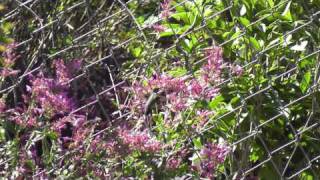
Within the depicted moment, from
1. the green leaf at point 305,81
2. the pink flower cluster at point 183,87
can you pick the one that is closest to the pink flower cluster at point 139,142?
the pink flower cluster at point 183,87

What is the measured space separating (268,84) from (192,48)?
268mm

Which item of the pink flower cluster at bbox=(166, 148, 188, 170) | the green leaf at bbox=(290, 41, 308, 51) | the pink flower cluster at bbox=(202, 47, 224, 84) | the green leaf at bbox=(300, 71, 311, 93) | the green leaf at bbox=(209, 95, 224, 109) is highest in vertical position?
the pink flower cluster at bbox=(202, 47, 224, 84)

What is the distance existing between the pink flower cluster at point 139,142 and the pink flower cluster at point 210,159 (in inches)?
5.3

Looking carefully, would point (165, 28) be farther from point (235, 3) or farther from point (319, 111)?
point (319, 111)

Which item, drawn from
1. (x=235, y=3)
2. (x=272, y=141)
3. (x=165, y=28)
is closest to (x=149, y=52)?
(x=165, y=28)

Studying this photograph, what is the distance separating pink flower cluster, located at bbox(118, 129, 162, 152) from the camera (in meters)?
2.28

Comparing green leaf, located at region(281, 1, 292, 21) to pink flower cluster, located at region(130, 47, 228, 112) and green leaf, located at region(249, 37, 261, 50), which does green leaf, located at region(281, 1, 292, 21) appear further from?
pink flower cluster, located at region(130, 47, 228, 112)

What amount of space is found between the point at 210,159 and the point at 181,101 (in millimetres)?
179

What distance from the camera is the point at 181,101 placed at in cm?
238

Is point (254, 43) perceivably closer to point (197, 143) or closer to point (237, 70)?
point (237, 70)

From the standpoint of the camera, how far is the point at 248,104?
2.76 meters

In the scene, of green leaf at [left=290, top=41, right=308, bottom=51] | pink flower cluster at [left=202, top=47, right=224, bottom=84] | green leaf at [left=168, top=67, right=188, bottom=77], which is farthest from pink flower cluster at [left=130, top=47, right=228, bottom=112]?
green leaf at [left=290, top=41, right=308, bottom=51]

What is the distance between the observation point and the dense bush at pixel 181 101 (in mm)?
2336

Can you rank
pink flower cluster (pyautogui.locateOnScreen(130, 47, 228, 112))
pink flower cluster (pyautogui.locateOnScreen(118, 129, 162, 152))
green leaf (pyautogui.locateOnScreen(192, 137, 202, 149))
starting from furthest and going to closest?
green leaf (pyautogui.locateOnScreen(192, 137, 202, 149)) < pink flower cluster (pyautogui.locateOnScreen(130, 47, 228, 112)) < pink flower cluster (pyautogui.locateOnScreen(118, 129, 162, 152))
